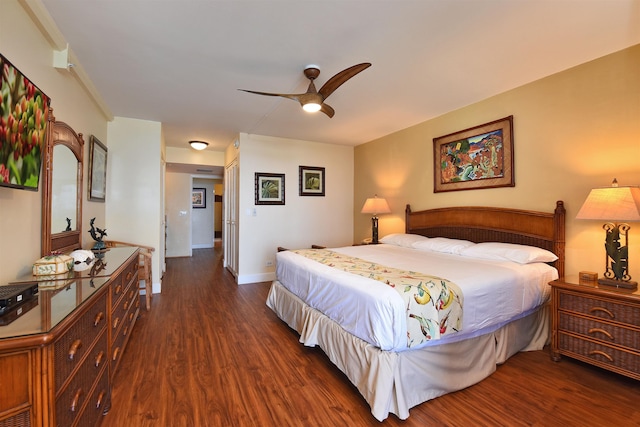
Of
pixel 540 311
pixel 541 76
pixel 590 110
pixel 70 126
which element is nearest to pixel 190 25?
pixel 70 126

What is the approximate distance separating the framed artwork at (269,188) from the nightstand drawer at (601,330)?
3925mm

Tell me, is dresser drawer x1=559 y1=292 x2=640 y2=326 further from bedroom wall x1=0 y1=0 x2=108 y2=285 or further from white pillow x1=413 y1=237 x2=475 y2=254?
bedroom wall x1=0 y1=0 x2=108 y2=285

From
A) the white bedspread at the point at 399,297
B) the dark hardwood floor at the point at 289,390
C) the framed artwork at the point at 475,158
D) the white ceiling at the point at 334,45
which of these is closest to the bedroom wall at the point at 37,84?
the white ceiling at the point at 334,45

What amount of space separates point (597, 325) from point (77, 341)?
125 inches

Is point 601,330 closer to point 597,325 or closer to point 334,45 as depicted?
point 597,325

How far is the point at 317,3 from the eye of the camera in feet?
5.73

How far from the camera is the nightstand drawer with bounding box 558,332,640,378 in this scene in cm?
193

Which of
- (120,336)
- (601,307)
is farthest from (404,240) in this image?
(120,336)

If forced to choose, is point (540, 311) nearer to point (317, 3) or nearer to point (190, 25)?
point (317, 3)

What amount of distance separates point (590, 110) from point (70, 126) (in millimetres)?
4538

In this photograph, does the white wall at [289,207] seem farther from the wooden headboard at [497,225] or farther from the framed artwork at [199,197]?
the framed artwork at [199,197]

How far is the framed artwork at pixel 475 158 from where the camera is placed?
3.06 m

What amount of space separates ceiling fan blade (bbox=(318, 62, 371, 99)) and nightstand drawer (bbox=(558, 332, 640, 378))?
8.47 ft

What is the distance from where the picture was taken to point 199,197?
29.7 ft
